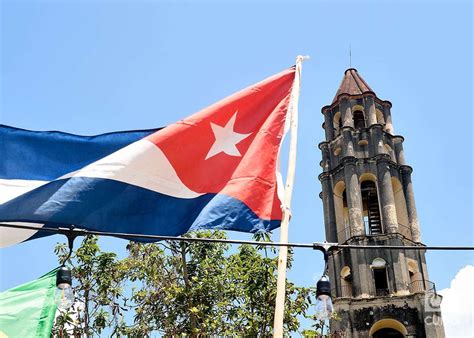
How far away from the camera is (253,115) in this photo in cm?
838

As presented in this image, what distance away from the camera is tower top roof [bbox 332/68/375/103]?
36250 mm

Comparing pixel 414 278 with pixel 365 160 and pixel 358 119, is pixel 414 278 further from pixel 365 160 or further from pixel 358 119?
pixel 358 119

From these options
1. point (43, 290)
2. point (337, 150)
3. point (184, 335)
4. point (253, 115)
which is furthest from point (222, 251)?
point (337, 150)

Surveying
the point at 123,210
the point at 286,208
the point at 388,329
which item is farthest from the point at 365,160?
the point at 123,210

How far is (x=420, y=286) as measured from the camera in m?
30.0

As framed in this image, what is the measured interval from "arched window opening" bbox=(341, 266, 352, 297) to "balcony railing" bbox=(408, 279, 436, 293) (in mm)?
2639

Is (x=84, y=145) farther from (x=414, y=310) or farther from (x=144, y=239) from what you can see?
(x=414, y=310)

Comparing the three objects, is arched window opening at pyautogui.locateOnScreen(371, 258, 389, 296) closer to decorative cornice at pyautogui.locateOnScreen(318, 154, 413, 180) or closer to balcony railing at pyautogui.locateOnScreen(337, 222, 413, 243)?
balcony railing at pyautogui.locateOnScreen(337, 222, 413, 243)

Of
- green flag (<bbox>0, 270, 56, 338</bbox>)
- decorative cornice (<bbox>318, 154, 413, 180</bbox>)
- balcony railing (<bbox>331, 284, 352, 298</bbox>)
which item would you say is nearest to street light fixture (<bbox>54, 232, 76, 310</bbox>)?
green flag (<bbox>0, 270, 56, 338</bbox>)

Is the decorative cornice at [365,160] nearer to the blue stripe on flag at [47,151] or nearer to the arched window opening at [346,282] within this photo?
the arched window opening at [346,282]

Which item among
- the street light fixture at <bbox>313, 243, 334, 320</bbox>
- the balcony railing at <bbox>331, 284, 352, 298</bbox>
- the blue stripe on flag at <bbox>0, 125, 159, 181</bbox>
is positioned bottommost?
the street light fixture at <bbox>313, 243, 334, 320</bbox>

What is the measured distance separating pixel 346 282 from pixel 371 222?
3350mm

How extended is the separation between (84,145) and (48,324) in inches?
140

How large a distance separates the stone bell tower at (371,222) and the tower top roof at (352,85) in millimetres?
60
